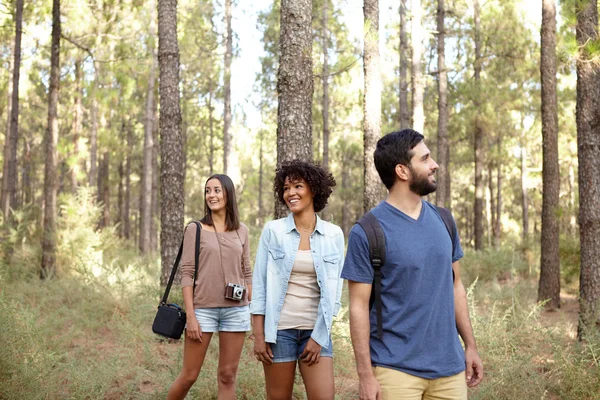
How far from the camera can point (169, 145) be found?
9.09 meters

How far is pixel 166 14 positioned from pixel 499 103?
1438 cm

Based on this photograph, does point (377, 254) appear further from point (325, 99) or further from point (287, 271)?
point (325, 99)

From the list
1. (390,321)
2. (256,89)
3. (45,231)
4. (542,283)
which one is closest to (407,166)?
(390,321)

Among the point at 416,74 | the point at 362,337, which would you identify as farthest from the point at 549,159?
the point at 362,337

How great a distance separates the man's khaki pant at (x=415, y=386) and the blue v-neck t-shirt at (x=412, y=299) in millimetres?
29

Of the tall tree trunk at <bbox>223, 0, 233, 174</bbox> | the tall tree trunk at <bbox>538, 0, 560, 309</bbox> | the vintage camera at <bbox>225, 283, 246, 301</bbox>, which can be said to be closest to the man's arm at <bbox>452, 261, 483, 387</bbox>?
the vintage camera at <bbox>225, 283, 246, 301</bbox>

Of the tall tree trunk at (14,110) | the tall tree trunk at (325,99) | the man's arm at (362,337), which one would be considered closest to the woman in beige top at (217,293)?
the man's arm at (362,337)

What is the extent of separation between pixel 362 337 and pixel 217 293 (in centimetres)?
208

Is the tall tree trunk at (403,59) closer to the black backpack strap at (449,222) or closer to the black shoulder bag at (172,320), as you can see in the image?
the black shoulder bag at (172,320)

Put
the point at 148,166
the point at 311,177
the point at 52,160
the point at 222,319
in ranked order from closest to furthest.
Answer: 1. the point at 311,177
2. the point at 222,319
3. the point at 52,160
4. the point at 148,166

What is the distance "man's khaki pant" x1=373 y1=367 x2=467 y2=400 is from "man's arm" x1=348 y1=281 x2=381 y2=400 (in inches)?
2.0

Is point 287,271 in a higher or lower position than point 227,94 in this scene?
lower

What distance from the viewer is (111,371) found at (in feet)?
20.5

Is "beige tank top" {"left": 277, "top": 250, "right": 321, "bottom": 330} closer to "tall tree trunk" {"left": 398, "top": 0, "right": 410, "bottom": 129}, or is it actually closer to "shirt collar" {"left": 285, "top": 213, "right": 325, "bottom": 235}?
"shirt collar" {"left": 285, "top": 213, "right": 325, "bottom": 235}
